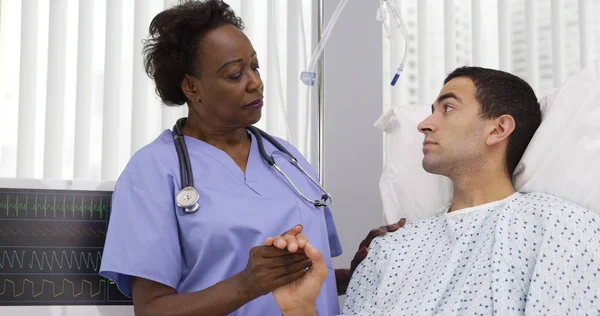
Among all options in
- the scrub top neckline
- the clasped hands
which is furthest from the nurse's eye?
the clasped hands

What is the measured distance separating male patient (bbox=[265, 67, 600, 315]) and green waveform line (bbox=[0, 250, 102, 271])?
58cm

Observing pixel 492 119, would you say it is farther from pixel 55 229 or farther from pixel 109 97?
pixel 109 97

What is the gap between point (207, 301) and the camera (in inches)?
53.9

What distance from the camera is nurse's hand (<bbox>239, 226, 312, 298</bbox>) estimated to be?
4.30ft

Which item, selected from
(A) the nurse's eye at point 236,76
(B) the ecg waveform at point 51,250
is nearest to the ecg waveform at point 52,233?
(B) the ecg waveform at point 51,250

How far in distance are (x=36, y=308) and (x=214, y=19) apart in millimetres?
815

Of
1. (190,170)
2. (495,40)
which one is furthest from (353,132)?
(190,170)

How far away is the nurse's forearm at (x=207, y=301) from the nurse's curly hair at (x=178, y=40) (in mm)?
530

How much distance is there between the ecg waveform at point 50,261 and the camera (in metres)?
1.68

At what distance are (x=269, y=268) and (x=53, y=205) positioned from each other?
690mm

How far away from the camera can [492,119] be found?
5.62 feet

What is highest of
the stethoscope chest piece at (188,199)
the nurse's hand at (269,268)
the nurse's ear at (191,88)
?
the nurse's ear at (191,88)

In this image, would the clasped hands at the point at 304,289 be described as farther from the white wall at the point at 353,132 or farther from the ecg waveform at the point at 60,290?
the white wall at the point at 353,132

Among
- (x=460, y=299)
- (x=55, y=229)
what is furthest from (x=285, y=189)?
(x=55, y=229)
